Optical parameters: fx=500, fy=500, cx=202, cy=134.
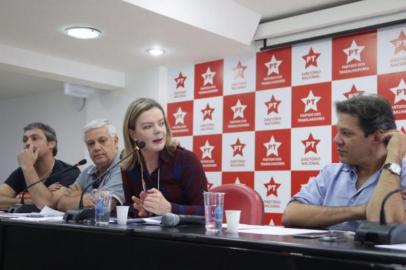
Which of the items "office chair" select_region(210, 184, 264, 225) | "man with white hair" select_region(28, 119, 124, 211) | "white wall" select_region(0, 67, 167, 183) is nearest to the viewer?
"office chair" select_region(210, 184, 264, 225)

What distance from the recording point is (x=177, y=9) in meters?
3.09

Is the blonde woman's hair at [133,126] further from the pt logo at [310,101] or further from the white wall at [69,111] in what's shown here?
the white wall at [69,111]

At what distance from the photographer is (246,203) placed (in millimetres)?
2043

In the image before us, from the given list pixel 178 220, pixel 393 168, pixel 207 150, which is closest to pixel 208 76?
pixel 207 150

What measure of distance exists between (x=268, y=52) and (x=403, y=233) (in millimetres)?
2810

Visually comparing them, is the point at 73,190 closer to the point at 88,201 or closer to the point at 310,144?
the point at 88,201

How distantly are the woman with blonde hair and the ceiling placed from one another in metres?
0.96

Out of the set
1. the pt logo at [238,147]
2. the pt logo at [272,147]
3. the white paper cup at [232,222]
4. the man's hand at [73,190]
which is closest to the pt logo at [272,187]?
the pt logo at [272,147]

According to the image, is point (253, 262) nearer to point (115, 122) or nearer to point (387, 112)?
point (387, 112)

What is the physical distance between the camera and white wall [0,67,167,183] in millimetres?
4375

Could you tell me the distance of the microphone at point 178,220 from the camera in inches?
55.2

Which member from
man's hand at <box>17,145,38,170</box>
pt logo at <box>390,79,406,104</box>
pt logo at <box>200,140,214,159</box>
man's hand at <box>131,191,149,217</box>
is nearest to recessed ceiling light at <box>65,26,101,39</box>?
man's hand at <box>17,145,38,170</box>

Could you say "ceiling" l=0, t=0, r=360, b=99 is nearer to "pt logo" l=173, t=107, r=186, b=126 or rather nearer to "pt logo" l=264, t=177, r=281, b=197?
→ "pt logo" l=173, t=107, r=186, b=126

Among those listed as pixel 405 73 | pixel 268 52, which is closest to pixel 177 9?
pixel 268 52
